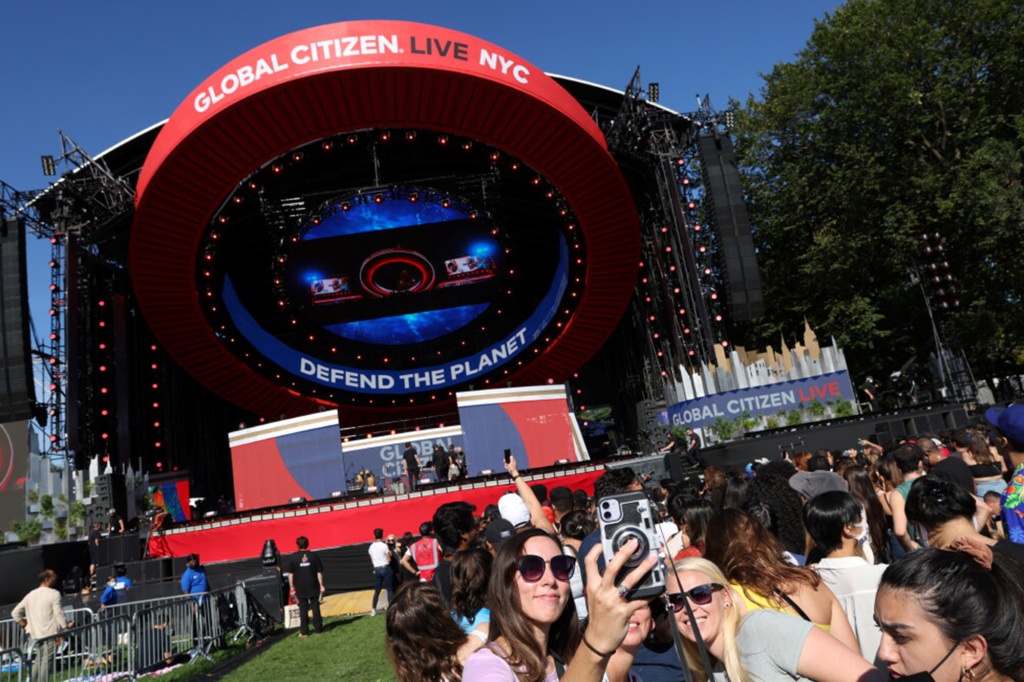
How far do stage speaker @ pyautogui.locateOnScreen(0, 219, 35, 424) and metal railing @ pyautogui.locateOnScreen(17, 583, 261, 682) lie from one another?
34.3 ft

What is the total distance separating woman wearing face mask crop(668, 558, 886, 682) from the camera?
226 centimetres

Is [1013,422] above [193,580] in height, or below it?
above

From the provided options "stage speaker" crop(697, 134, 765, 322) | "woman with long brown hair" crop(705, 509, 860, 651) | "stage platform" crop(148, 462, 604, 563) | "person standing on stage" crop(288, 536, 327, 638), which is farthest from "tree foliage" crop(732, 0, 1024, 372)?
"woman with long brown hair" crop(705, 509, 860, 651)

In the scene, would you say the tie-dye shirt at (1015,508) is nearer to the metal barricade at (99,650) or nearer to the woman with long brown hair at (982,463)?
the woman with long brown hair at (982,463)

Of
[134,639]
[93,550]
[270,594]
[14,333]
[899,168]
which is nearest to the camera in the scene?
[134,639]

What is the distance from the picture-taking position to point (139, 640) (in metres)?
9.47

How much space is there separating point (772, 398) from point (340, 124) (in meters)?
13.5

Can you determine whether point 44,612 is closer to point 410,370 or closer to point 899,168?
point 410,370

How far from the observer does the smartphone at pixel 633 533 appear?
1743 mm

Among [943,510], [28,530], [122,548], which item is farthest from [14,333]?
[943,510]

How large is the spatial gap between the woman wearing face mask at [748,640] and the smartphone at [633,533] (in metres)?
0.49

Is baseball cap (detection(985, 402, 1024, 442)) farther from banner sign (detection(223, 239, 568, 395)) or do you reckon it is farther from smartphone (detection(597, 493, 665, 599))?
banner sign (detection(223, 239, 568, 395))

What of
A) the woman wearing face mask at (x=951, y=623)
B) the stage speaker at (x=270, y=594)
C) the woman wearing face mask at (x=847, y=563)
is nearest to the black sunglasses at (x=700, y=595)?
the woman wearing face mask at (x=951, y=623)

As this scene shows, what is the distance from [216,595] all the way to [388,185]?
16.2 m
